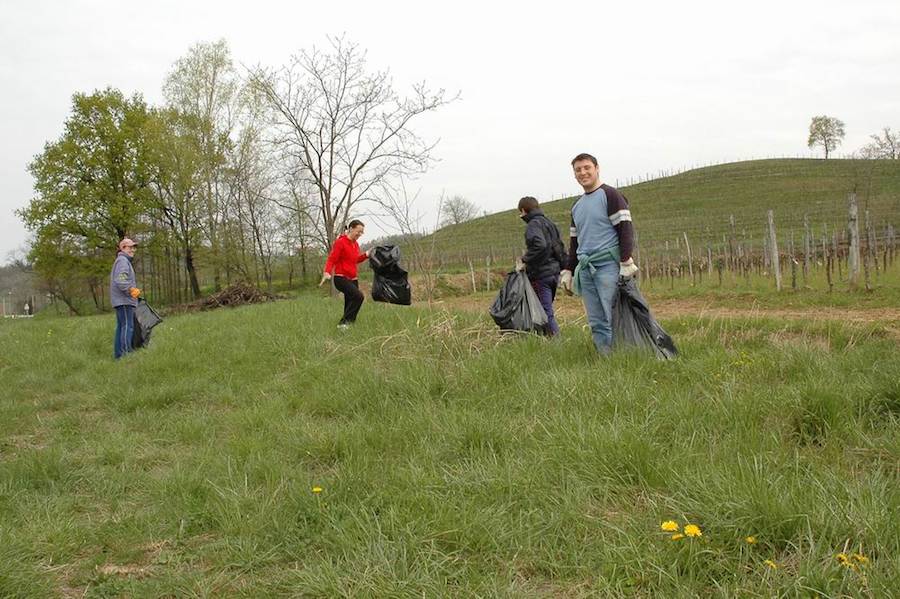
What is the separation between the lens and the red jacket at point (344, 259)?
26.3 ft

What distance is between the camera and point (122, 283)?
7.72 m

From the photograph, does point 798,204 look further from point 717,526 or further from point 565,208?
point 717,526

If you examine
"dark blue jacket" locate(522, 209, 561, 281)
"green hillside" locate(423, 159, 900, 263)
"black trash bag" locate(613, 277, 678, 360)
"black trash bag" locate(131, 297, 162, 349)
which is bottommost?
"black trash bag" locate(613, 277, 678, 360)

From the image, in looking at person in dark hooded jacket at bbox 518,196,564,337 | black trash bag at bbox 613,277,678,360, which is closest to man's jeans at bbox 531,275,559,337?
person in dark hooded jacket at bbox 518,196,564,337

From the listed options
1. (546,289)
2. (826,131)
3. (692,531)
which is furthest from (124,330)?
→ (826,131)

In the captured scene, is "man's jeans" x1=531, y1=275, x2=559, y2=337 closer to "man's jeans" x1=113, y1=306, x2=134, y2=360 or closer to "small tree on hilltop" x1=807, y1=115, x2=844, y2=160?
"man's jeans" x1=113, y1=306, x2=134, y2=360

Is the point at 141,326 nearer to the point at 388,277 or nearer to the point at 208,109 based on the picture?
the point at 388,277

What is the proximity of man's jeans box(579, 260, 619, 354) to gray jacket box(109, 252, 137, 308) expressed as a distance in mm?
5829

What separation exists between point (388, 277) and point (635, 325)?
439cm

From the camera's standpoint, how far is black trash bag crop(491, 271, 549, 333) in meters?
5.86

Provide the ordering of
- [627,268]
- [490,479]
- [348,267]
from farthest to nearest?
[348,267], [627,268], [490,479]

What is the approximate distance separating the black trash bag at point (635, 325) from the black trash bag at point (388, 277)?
4.06m

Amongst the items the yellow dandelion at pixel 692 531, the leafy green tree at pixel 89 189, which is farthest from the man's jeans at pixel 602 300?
the leafy green tree at pixel 89 189

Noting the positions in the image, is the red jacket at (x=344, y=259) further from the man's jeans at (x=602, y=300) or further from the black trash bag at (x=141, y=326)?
the man's jeans at (x=602, y=300)
